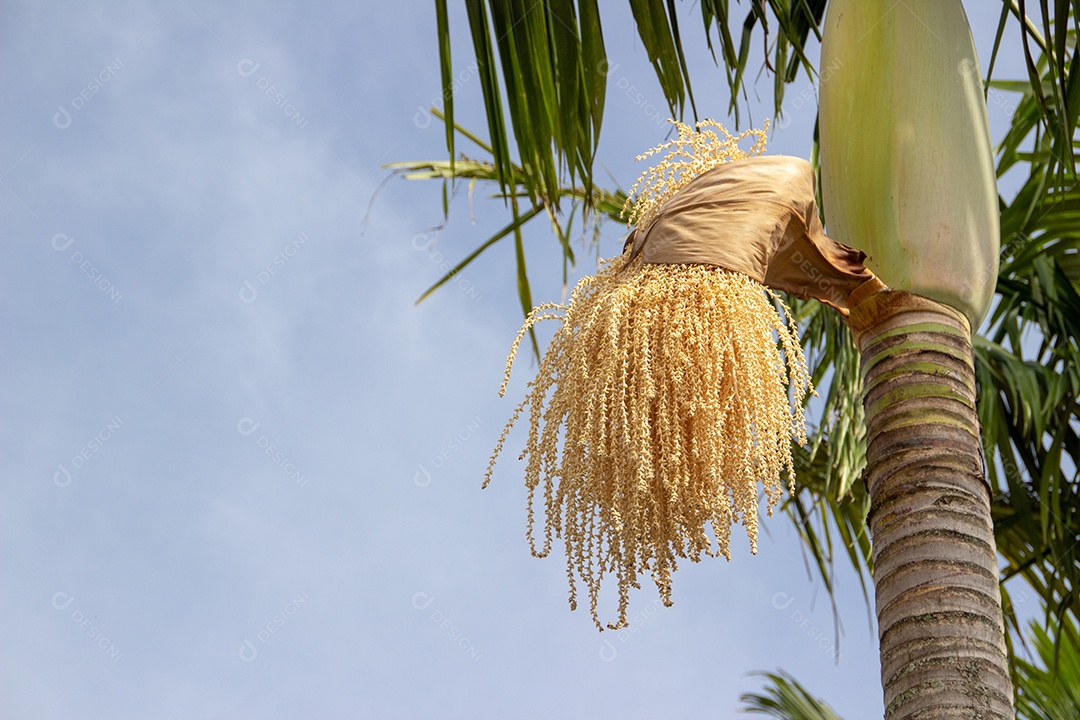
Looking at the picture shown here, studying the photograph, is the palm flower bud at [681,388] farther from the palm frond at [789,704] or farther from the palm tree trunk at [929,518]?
the palm frond at [789,704]

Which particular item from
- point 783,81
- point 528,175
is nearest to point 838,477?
point 783,81

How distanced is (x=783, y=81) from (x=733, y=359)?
221 cm

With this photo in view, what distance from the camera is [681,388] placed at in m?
2.28

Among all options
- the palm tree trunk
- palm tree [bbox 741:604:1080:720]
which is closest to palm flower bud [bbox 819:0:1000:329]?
the palm tree trunk

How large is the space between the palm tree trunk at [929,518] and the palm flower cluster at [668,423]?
23 centimetres

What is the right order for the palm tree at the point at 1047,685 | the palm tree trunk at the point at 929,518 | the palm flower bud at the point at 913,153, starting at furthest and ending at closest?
the palm tree at the point at 1047,685 → the palm flower bud at the point at 913,153 → the palm tree trunk at the point at 929,518

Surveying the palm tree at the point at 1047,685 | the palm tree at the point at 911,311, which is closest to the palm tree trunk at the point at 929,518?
the palm tree at the point at 911,311

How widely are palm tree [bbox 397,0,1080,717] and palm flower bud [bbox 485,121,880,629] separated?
30 cm

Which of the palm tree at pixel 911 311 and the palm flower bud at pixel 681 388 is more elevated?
the palm tree at pixel 911 311

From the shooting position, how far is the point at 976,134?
2674 mm

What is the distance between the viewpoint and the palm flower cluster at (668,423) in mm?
2250

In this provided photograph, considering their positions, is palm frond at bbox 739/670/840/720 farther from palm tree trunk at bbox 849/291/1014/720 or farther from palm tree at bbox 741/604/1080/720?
palm tree trunk at bbox 849/291/1014/720

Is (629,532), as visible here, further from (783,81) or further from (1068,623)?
(1068,623)

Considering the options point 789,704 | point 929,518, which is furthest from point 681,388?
point 789,704
